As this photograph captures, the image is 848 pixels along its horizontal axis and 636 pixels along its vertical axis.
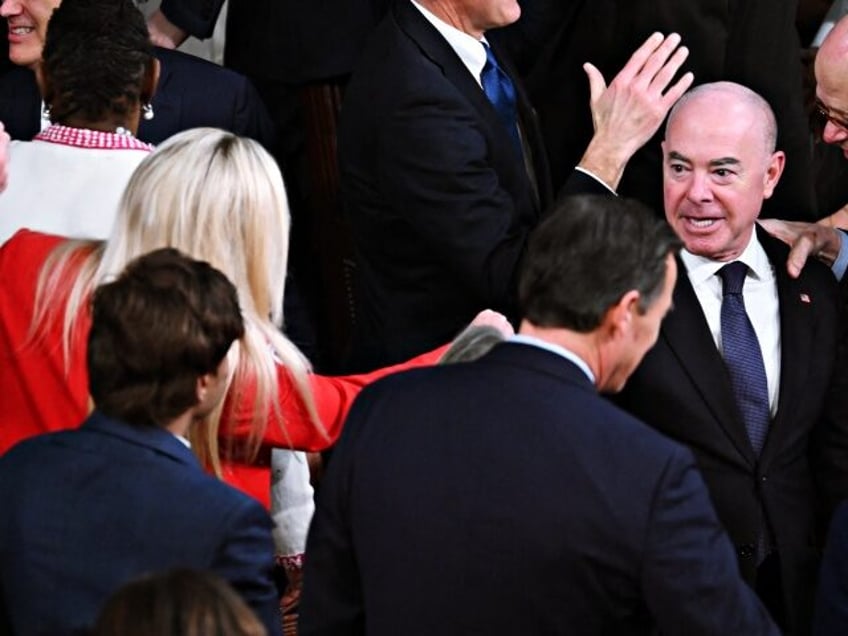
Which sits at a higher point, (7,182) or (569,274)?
(569,274)

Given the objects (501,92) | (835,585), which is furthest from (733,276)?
(835,585)

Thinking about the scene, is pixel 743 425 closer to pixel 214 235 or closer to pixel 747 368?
pixel 747 368

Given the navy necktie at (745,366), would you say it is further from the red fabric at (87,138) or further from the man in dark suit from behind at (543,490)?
the red fabric at (87,138)

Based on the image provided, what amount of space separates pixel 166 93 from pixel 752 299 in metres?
1.48

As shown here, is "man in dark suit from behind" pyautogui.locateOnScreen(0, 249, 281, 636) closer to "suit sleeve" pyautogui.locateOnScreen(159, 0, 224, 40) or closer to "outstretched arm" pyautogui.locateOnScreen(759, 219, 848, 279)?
"outstretched arm" pyautogui.locateOnScreen(759, 219, 848, 279)

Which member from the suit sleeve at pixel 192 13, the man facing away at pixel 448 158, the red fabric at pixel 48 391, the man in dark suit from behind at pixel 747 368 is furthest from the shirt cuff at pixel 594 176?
the suit sleeve at pixel 192 13

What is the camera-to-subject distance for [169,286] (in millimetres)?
2988

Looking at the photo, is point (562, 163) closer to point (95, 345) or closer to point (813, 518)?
point (813, 518)

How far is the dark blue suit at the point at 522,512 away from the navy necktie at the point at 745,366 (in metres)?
0.99

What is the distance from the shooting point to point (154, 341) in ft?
9.66

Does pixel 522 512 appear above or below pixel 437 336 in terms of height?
above

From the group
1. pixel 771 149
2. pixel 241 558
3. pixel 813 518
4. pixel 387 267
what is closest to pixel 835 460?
pixel 813 518

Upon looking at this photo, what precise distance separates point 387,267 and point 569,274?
1297 millimetres

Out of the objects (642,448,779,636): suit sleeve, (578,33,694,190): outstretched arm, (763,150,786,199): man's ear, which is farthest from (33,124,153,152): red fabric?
(642,448,779,636): suit sleeve
